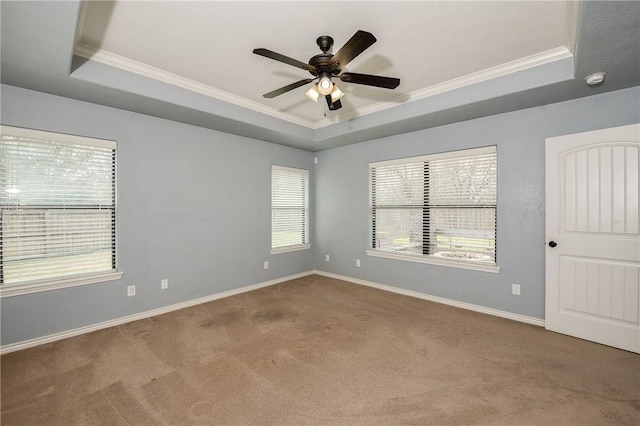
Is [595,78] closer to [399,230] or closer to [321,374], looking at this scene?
[399,230]

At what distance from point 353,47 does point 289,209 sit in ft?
11.9

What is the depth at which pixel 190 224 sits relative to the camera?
3.85 metres

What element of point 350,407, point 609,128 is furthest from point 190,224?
point 609,128

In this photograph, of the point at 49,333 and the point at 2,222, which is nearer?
the point at 2,222

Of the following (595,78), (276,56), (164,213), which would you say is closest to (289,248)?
(164,213)

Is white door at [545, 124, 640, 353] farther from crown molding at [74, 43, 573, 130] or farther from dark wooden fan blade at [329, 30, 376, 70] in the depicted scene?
dark wooden fan blade at [329, 30, 376, 70]

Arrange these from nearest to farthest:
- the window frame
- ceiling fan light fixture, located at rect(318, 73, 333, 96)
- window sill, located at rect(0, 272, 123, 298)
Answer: ceiling fan light fixture, located at rect(318, 73, 333, 96) < window sill, located at rect(0, 272, 123, 298) < the window frame

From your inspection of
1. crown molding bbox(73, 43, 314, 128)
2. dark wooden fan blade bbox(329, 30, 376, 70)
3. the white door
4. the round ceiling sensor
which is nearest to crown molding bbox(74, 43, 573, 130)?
crown molding bbox(73, 43, 314, 128)

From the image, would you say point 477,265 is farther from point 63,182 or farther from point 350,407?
point 63,182

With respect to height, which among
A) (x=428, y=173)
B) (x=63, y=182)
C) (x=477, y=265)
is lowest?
(x=477, y=265)

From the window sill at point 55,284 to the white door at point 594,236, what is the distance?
4.94 m

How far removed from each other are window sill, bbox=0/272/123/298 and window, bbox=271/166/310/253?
2.35 meters

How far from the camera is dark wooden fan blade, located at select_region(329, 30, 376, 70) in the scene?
1752 millimetres

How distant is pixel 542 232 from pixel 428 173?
5.13 ft
